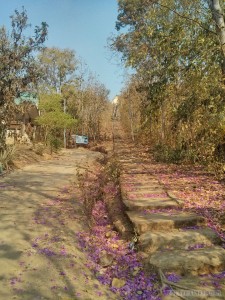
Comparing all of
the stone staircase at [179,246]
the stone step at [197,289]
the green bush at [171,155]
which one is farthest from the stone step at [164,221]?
the green bush at [171,155]

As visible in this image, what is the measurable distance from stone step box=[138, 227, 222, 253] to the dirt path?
908 millimetres

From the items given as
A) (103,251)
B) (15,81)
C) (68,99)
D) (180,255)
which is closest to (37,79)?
(15,81)

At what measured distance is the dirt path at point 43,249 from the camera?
13.6 ft

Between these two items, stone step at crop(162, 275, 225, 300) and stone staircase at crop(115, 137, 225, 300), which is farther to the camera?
stone staircase at crop(115, 137, 225, 300)

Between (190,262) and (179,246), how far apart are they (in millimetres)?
566

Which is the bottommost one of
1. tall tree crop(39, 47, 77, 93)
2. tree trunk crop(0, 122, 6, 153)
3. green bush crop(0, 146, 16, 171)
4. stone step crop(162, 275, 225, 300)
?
stone step crop(162, 275, 225, 300)

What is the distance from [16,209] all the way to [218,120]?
4385mm

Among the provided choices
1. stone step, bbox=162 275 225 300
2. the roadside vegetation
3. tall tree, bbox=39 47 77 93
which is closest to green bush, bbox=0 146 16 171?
the roadside vegetation

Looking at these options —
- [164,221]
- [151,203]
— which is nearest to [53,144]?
[151,203]

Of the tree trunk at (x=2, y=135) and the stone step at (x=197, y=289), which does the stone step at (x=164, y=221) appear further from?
the tree trunk at (x=2, y=135)

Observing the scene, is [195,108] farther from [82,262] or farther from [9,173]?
[9,173]

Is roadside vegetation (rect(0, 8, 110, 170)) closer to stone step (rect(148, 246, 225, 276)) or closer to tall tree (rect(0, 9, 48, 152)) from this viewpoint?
tall tree (rect(0, 9, 48, 152))

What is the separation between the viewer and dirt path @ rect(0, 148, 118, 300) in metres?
4.16

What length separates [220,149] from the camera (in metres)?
11.2
